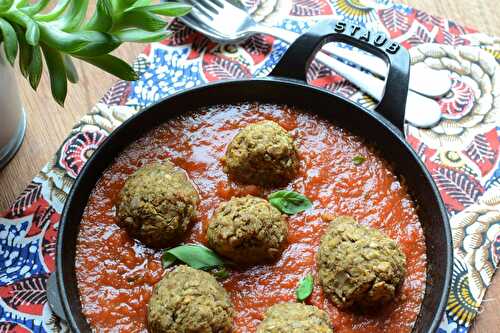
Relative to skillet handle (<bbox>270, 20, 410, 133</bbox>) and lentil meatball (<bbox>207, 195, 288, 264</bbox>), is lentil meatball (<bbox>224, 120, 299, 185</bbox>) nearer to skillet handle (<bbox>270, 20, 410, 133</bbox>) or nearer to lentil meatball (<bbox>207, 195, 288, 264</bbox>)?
lentil meatball (<bbox>207, 195, 288, 264</bbox>)

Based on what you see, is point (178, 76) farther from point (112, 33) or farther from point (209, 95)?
point (112, 33)

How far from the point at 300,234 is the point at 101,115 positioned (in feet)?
4.45

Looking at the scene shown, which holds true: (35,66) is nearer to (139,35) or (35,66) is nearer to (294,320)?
(139,35)

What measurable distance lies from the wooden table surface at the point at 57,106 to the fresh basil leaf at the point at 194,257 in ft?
3.38

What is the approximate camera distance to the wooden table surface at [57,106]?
326cm

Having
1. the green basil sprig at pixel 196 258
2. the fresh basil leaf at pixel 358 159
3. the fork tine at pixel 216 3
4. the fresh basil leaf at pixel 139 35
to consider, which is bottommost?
the green basil sprig at pixel 196 258

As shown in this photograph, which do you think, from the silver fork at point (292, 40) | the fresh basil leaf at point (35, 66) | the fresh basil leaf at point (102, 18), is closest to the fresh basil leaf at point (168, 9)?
the fresh basil leaf at point (102, 18)

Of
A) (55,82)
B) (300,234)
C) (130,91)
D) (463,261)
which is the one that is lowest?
(463,261)

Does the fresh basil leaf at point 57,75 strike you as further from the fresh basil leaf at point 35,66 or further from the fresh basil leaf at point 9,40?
the fresh basil leaf at point 9,40

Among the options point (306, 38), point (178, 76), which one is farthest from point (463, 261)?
point (178, 76)

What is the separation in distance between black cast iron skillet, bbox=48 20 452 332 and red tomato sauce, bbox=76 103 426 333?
0.04 m

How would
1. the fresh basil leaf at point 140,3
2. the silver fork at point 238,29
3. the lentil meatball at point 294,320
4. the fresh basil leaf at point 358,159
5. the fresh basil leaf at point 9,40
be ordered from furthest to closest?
1. the silver fork at point 238,29
2. the fresh basil leaf at point 358,159
3. the fresh basil leaf at point 140,3
4. the fresh basil leaf at point 9,40
5. the lentil meatball at point 294,320

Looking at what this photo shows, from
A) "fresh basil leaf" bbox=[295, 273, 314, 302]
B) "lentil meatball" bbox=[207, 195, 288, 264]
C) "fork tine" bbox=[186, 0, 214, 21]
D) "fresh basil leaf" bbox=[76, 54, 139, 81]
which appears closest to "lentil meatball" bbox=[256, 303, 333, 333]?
"fresh basil leaf" bbox=[295, 273, 314, 302]

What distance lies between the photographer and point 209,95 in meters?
3.08
